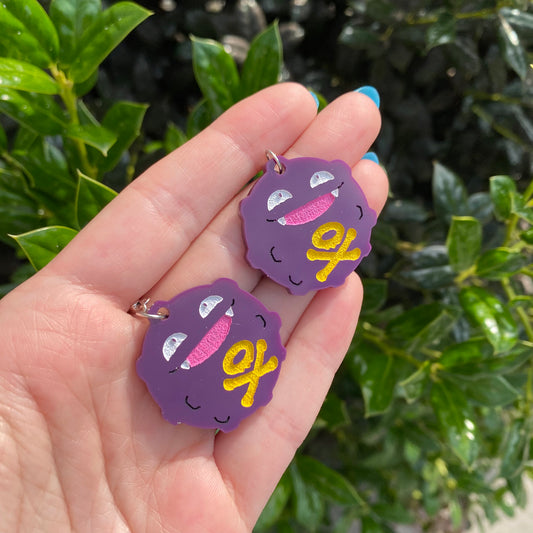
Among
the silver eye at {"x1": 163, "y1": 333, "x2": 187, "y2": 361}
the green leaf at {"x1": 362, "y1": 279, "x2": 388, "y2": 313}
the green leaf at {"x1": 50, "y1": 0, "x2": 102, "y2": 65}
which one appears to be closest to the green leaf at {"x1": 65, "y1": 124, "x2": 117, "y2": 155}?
the green leaf at {"x1": 50, "y1": 0, "x2": 102, "y2": 65}

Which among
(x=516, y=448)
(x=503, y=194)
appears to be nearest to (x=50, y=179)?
(x=503, y=194)

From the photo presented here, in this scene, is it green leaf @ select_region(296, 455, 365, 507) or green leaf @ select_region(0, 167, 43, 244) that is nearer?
green leaf @ select_region(0, 167, 43, 244)

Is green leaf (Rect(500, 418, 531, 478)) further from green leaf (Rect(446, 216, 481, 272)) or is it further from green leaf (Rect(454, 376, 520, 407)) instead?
green leaf (Rect(446, 216, 481, 272))

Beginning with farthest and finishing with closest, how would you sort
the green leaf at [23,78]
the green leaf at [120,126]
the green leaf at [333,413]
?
1. the green leaf at [333,413]
2. the green leaf at [120,126]
3. the green leaf at [23,78]

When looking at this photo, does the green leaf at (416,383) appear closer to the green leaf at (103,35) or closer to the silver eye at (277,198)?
the silver eye at (277,198)

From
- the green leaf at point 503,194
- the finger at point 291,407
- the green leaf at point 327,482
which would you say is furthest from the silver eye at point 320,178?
the green leaf at point 327,482
